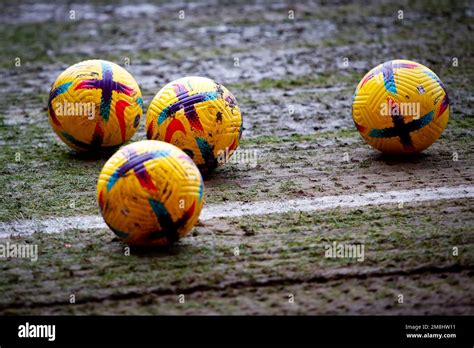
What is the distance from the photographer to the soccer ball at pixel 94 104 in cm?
874

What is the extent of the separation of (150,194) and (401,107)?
3.29 m

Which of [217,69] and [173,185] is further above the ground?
[217,69]

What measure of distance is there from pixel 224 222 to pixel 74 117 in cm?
248

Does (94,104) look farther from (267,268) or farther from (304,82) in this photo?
(304,82)

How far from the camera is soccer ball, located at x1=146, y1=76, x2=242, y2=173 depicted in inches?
320

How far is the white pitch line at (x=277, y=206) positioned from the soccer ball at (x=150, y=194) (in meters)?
0.89

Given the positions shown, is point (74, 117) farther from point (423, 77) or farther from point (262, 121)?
point (423, 77)

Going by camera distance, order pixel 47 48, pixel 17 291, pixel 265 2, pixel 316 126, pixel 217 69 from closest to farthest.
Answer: pixel 17 291, pixel 316 126, pixel 217 69, pixel 47 48, pixel 265 2

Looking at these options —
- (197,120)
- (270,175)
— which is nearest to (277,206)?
(270,175)

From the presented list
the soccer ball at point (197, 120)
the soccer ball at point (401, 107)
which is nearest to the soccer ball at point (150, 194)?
the soccer ball at point (197, 120)

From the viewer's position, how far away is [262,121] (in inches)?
416

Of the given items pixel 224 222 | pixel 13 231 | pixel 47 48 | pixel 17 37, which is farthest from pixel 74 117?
pixel 17 37

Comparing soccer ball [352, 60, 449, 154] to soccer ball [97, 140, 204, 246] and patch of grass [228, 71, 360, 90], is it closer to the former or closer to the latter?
soccer ball [97, 140, 204, 246]

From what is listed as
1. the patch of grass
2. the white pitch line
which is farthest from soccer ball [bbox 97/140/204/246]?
the patch of grass
